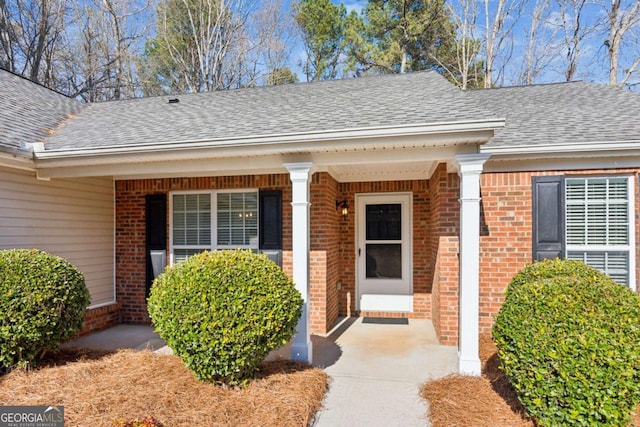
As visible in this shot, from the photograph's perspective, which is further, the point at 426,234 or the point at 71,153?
the point at 426,234

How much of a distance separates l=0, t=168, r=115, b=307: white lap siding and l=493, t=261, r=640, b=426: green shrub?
235 inches

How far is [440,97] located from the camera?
4941 millimetres

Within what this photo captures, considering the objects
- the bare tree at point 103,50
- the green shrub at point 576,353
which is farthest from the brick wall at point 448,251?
the bare tree at point 103,50

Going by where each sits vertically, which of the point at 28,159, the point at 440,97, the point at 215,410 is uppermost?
the point at 440,97

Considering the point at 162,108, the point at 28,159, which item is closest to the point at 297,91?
the point at 162,108

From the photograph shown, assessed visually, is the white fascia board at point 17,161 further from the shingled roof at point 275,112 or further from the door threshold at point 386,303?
the door threshold at point 386,303

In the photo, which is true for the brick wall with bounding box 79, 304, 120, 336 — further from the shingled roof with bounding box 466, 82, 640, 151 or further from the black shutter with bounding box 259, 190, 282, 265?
the shingled roof with bounding box 466, 82, 640, 151

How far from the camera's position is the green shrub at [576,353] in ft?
8.02

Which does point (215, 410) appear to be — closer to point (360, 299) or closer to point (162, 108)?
point (360, 299)

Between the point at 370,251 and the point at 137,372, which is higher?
the point at 370,251

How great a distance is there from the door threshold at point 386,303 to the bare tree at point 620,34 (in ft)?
37.0

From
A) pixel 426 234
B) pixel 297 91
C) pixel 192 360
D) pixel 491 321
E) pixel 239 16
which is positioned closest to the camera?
pixel 192 360

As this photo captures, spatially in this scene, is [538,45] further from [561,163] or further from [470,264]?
[470,264]

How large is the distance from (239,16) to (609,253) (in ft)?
50.8
